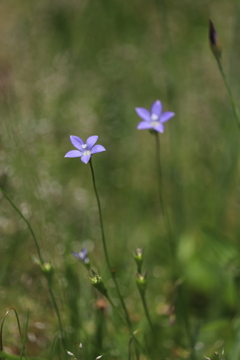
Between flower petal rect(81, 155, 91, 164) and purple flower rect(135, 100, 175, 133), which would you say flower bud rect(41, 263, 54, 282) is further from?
purple flower rect(135, 100, 175, 133)

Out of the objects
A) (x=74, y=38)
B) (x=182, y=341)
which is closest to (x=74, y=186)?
(x=182, y=341)

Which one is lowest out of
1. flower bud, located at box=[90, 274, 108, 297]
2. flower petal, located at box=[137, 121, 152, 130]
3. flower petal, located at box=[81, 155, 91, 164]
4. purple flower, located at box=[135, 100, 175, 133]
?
flower bud, located at box=[90, 274, 108, 297]

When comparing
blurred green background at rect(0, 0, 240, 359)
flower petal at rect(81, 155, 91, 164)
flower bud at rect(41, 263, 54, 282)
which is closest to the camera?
flower petal at rect(81, 155, 91, 164)

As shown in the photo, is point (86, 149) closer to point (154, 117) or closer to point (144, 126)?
point (144, 126)

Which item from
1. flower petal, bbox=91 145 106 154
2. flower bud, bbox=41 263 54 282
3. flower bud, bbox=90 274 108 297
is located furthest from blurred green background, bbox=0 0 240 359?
flower petal, bbox=91 145 106 154

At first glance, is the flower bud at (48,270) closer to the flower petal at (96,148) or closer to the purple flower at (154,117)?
the flower petal at (96,148)

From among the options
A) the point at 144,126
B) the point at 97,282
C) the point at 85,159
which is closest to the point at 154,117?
the point at 144,126

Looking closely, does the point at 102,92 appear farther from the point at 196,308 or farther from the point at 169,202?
the point at 196,308

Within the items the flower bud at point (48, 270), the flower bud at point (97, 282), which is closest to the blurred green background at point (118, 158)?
the flower bud at point (48, 270)

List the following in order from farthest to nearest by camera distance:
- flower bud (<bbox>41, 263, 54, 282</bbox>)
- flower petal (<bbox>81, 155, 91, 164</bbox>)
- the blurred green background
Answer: the blurred green background, flower bud (<bbox>41, 263, 54, 282</bbox>), flower petal (<bbox>81, 155, 91, 164</bbox>)

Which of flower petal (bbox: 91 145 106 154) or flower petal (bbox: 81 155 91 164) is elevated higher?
flower petal (bbox: 91 145 106 154)
